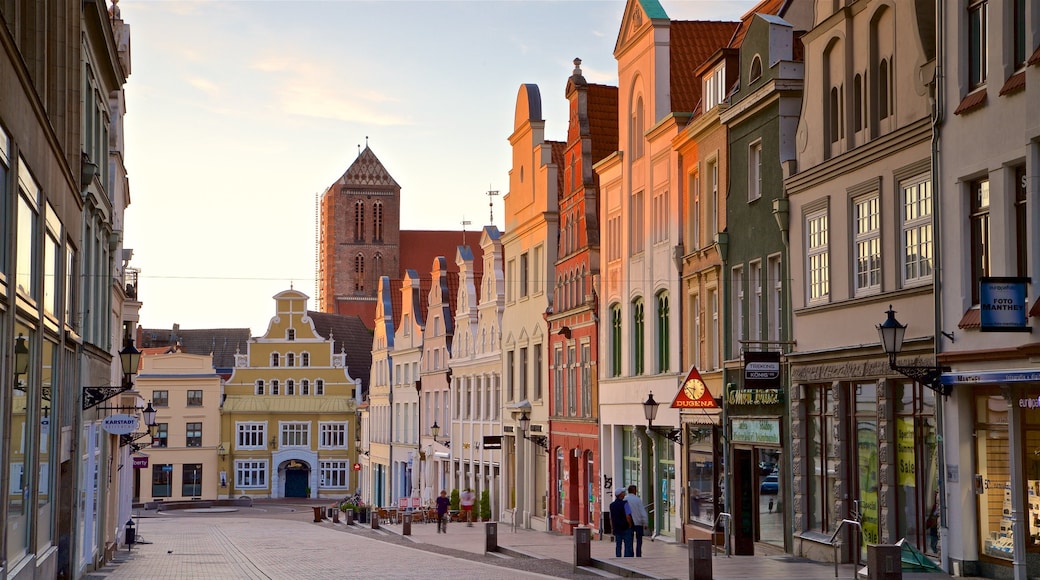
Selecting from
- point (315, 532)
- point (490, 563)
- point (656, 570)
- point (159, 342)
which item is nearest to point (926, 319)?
point (656, 570)

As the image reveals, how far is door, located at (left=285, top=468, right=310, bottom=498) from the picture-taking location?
88.9 m

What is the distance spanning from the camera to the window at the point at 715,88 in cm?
3040

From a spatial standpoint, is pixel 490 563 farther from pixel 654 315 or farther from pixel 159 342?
pixel 159 342

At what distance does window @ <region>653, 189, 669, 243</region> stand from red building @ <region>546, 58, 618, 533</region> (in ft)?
19.0

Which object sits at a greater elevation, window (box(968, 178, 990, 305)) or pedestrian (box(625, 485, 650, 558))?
window (box(968, 178, 990, 305))

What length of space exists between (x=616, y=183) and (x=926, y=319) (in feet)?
59.3

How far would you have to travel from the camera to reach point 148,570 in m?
29.8

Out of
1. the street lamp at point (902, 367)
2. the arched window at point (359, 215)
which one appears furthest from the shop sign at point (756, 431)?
the arched window at point (359, 215)

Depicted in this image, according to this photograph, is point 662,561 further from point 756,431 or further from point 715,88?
point 715,88

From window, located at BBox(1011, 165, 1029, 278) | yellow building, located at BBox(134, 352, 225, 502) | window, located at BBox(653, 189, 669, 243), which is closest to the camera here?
window, located at BBox(1011, 165, 1029, 278)

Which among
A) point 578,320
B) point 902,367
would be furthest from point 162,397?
point 902,367

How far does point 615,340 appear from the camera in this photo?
126 ft

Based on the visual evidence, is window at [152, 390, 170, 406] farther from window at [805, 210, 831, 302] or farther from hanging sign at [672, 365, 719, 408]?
window at [805, 210, 831, 302]

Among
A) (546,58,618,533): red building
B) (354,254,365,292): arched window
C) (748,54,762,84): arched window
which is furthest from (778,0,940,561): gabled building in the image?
(354,254,365,292): arched window
